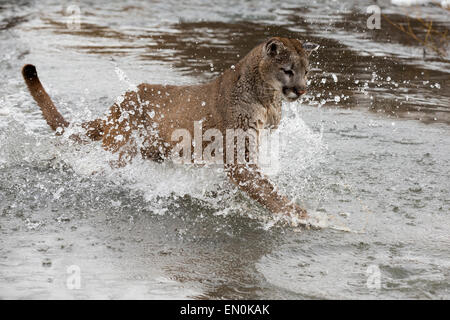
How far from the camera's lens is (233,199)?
6094mm

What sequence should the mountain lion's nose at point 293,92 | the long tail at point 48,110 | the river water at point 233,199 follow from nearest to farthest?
the river water at point 233,199
the mountain lion's nose at point 293,92
the long tail at point 48,110

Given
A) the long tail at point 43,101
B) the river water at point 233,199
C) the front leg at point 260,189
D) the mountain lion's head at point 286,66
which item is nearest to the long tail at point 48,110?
the long tail at point 43,101

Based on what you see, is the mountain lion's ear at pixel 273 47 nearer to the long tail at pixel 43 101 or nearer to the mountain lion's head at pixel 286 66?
the mountain lion's head at pixel 286 66

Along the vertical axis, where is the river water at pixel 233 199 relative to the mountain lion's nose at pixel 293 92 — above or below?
below

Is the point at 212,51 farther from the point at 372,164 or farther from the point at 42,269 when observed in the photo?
the point at 42,269

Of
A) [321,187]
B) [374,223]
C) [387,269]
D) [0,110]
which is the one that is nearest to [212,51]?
[0,110]

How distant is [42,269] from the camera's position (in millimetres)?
4613

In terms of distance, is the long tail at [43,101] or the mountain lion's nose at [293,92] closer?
the mountain lion's nose at [293,92]

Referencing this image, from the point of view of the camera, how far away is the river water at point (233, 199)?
4535 millimetres

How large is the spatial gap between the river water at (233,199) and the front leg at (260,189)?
0.55ft

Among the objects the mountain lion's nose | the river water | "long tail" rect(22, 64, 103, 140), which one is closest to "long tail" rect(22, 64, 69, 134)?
"long tail" rect(22, 64, 103, 140)

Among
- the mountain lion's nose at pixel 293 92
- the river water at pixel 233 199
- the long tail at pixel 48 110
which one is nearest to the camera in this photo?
the river water at pixel 233 199

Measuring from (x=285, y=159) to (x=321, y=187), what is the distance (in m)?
0.79
